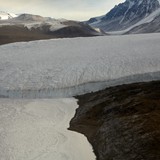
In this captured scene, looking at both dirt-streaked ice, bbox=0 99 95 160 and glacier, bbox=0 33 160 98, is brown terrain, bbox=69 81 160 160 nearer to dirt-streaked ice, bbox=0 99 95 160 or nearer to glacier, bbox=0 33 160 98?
dirt-streaked ice, bbox=0 99 95 160

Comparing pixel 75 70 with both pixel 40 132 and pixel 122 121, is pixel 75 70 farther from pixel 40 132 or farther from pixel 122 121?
pixel 122 121

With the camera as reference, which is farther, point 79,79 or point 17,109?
point 79,79

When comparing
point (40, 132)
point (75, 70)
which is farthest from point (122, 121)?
point (75, 70)

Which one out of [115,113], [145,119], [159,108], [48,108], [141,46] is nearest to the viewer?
[145,119]

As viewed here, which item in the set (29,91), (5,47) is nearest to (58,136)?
(29,91)

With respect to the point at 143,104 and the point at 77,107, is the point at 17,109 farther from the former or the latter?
the point at 143,104
